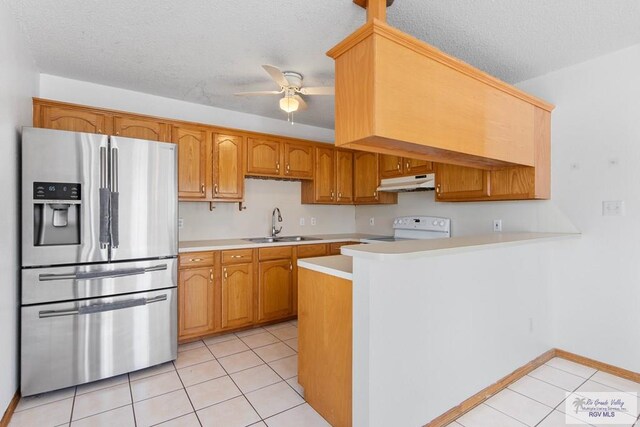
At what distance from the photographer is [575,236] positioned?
8.39ft

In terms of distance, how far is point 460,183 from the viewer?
3.04 m

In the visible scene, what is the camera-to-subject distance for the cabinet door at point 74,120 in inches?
101

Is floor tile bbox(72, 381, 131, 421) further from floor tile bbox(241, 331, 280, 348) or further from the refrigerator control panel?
the refrigerator control panel

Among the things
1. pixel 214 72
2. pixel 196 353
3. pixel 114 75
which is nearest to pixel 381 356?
pixel 196 353

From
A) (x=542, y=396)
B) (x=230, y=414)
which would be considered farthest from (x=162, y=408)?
(x=542, y=396)

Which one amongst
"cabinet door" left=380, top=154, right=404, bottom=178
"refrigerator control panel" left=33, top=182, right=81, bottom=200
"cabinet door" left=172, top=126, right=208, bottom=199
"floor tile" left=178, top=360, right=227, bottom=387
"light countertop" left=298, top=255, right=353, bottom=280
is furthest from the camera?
"cabinet door" left=380, top=154, right=404, bottom=178

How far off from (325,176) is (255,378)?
250 centimetres

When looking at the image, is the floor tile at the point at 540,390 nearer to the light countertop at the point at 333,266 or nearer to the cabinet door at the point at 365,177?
the light countertop at the point at 333,266

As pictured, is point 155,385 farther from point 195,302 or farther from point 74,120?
point 74,120

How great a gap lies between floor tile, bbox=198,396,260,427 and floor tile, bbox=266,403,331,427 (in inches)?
4.6

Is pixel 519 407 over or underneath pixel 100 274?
underneath

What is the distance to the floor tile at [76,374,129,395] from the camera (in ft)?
7.16

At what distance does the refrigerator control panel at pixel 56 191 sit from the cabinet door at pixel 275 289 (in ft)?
5.64

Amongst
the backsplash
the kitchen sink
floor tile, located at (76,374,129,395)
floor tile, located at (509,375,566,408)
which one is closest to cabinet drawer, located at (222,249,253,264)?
the kitchen sink
